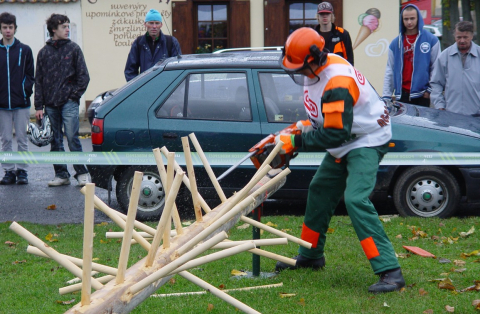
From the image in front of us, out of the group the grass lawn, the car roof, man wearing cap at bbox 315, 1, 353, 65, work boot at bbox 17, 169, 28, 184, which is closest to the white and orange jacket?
the grass lawn

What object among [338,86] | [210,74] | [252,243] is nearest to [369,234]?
[338,86]

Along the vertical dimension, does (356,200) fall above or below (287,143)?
below

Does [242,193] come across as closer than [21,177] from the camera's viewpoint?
Yes

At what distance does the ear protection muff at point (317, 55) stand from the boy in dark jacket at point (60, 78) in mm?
4703

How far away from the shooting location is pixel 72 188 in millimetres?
8625

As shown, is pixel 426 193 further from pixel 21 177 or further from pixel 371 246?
pixel 21 177

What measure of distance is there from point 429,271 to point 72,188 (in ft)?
17.1

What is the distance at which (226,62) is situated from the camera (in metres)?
6.79

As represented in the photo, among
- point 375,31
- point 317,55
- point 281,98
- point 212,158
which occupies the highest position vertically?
point 375,31

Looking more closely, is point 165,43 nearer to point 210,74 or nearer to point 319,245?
point 210,74

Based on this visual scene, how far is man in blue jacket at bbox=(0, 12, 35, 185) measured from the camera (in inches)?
335

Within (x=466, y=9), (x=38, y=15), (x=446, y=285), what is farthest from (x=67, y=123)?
(x=466, y=9)

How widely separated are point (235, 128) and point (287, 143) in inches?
87.6

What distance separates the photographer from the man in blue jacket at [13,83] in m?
8.51
